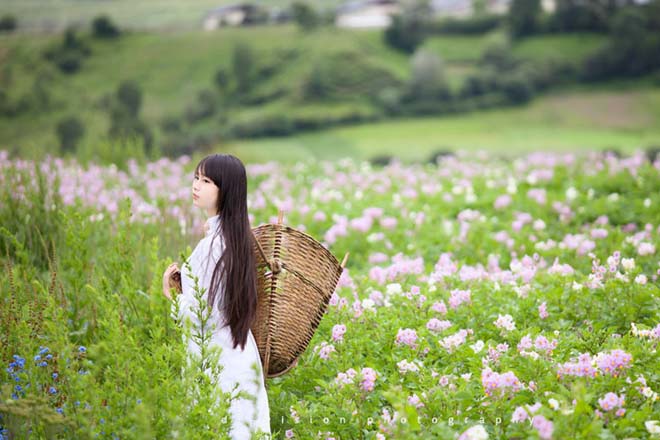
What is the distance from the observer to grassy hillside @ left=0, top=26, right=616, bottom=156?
78.6 feet

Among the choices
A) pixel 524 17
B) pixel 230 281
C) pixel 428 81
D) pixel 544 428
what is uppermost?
pixel 230 281

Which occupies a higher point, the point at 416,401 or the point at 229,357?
the point at 229,357

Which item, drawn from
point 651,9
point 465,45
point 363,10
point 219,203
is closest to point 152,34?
point 363,10

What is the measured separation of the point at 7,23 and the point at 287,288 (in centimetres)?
2342

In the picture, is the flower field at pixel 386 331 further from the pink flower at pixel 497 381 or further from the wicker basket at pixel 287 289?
the wicker basket at pixel 287 289

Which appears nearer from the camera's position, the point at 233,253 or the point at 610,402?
the point at 610,402

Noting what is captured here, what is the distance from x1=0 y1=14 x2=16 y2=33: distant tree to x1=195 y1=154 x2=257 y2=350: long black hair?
75.2 ft

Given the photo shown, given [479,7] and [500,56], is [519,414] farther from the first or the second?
[479,7]

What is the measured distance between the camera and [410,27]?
30422 millimetres

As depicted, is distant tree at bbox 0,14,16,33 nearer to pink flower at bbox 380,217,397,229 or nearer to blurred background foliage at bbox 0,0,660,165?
blurred background foliage at bbox 0,0,660,165

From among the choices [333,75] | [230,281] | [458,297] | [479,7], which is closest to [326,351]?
[230,281]

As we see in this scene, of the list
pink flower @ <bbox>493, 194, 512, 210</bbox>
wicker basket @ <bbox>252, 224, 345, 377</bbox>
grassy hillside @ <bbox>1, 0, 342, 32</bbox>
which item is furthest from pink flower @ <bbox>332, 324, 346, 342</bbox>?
grassy hillside @ <bbox>1, 0, 342, 32</bbox>

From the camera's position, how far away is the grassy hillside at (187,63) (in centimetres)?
2397

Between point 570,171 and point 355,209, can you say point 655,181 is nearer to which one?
point 570,171
